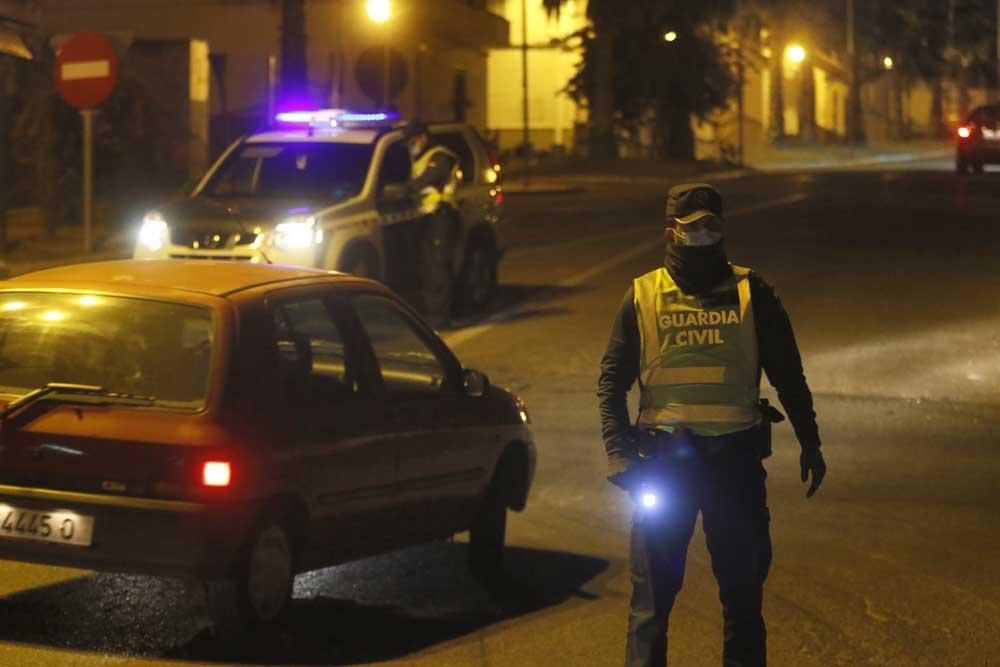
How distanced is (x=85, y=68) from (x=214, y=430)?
14.9 m

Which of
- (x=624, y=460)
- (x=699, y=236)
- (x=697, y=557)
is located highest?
(x=699, y=236)

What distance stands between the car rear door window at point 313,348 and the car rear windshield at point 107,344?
33cm

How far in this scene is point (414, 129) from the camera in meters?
16.8

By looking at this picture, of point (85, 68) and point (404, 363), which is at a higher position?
point (85, 68)

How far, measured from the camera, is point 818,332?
16.3 metres

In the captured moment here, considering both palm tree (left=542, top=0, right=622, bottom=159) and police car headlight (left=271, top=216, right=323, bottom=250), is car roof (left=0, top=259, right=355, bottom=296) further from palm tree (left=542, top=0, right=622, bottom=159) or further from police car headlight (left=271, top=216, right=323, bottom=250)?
palm tree (left=542, top=0, right=622, bottom=159)

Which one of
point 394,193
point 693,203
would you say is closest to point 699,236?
point 693,203

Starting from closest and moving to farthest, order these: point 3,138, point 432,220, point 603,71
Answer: point 432,220
point 3,138
point 603,71

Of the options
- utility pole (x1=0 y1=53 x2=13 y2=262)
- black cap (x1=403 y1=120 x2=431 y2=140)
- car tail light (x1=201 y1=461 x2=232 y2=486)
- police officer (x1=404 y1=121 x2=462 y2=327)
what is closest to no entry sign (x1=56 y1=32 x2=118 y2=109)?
utility pole (x1=0 y1=53 x2=13 y2=262)

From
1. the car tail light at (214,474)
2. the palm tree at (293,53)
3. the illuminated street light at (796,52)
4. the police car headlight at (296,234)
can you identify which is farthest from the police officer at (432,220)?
the illuminated street light at (796,52)

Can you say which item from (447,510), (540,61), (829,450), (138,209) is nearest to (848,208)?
(138,209)

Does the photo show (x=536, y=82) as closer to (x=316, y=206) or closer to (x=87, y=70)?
(x=87, y=70)

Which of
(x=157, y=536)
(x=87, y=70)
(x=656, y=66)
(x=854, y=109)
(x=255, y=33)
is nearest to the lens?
(x=157, y=536)

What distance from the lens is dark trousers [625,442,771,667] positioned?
5.54 meters
